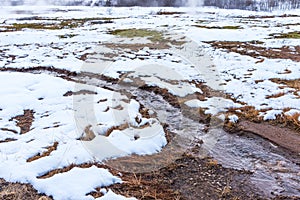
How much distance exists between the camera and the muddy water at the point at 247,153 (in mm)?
5359

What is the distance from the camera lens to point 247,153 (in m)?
6.45

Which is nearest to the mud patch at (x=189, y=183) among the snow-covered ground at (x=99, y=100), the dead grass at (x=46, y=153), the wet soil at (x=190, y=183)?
the wet soil at (x=190, y=183)

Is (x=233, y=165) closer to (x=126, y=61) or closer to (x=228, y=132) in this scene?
(x=228, y=132)

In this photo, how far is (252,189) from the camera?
516cm

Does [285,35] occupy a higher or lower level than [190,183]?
higher

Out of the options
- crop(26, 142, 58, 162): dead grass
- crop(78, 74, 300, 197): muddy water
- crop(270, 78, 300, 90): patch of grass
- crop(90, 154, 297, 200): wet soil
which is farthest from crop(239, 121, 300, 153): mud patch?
crop(26, 142, 58, 162): dead grass

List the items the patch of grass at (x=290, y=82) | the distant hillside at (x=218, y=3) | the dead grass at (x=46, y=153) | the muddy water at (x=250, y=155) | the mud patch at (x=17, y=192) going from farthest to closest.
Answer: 1. the distant hillside at (x=218, y=3)
2. the patch of grass at (x=290, y=82)
3. the dead grass at (x=46, y=153)
4. the muddy water at (x=250, y=155)
5. the mud patch at (x=17, y=192)

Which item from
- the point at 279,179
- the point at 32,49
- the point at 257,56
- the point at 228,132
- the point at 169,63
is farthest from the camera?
the point at 32,49

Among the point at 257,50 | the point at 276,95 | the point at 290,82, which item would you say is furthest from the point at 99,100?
the point at 257,50

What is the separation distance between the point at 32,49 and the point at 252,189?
54.3 ft

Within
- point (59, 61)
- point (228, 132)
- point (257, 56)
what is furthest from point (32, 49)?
point (228, 132)

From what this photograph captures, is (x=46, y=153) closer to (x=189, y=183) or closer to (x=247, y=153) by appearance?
(x=189, y=183)

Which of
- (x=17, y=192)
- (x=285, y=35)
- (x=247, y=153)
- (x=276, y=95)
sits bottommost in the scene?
(x=247, y=153)

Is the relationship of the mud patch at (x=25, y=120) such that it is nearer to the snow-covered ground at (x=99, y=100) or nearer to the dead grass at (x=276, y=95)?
the snow-covered ground at (x=99, y=100)
